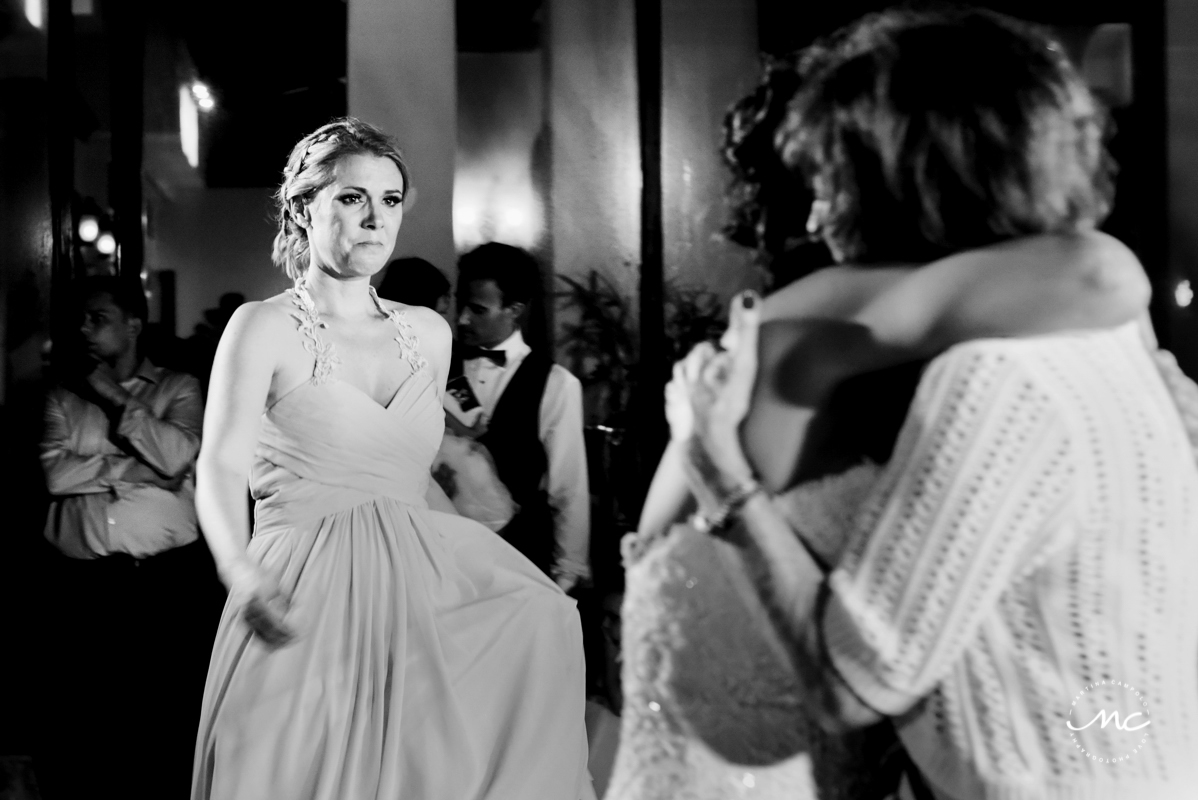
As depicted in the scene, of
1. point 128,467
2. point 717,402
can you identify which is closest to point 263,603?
point 128,467

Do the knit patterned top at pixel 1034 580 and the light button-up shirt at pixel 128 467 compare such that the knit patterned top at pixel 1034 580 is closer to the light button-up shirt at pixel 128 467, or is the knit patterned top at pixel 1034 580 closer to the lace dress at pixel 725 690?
the lace dress at pixel 725 690

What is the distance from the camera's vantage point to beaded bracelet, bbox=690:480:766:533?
1.76m

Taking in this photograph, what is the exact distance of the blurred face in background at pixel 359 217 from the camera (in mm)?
2193

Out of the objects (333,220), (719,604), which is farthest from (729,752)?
(333,220)

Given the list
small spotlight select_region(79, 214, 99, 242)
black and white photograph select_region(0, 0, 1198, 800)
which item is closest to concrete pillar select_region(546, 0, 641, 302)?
black and white photograph select_region(0, 0, 1198, 800)

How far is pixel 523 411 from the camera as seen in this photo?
2.19m

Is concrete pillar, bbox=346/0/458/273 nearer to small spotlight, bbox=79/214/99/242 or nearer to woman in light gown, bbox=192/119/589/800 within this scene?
woman in light gown, bbox=192/119/589/800

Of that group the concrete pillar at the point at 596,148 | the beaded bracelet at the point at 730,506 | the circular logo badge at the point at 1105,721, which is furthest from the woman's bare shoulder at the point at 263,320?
the circular logo badge at the point at 1105,721

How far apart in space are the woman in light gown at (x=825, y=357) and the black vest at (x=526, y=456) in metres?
0.25

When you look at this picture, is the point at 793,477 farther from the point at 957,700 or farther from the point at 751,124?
the point at 751,124

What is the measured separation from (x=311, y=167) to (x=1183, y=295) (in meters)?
1.66

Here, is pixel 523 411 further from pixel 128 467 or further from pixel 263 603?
pixel 128 467

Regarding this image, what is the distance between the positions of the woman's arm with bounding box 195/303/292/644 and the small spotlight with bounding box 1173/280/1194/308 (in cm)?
166

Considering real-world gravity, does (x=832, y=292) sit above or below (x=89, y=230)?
below
